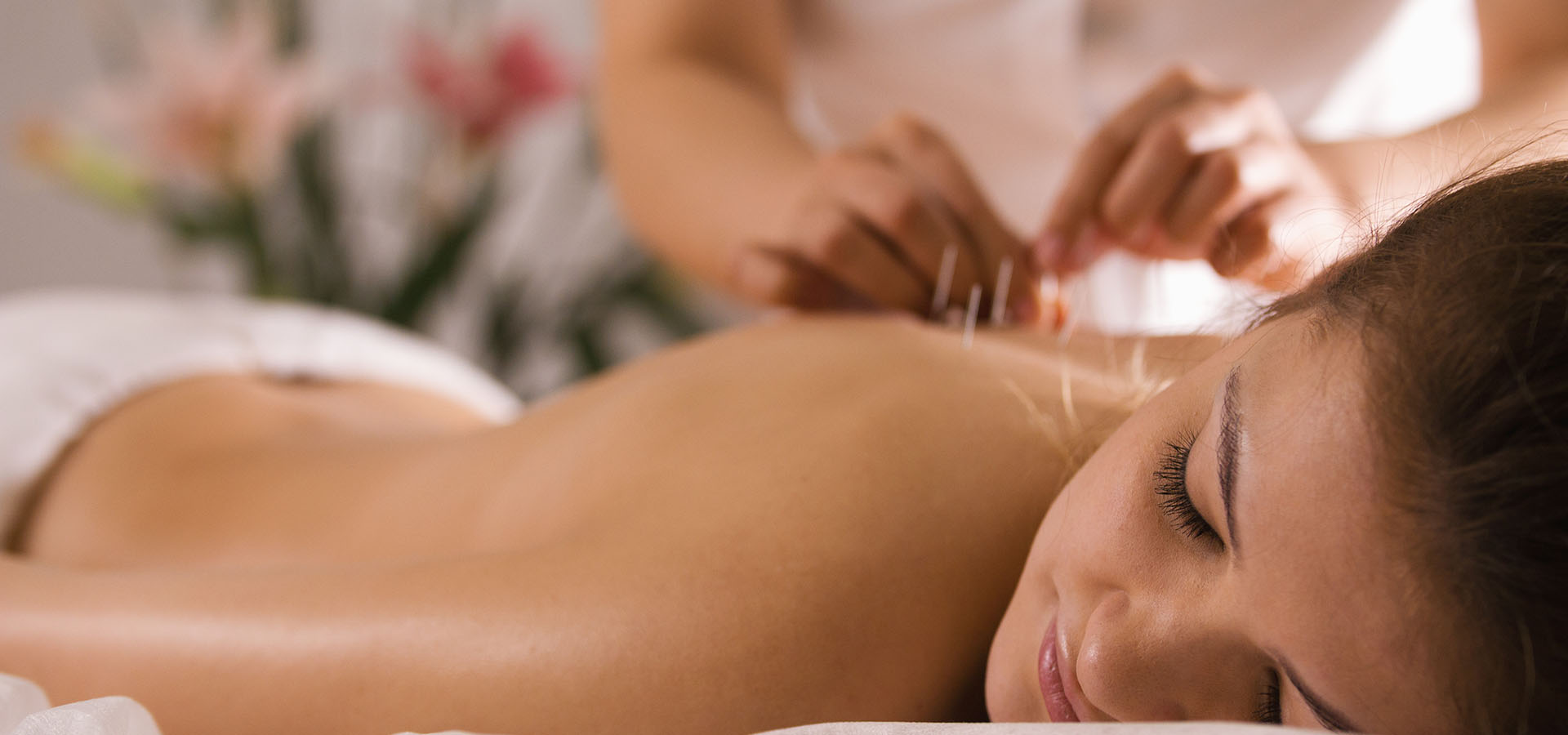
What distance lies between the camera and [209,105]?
196 cm

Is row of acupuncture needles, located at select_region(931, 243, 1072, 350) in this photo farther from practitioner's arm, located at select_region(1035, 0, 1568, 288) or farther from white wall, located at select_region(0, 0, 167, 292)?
white wall, located at select_region(0, 0, 167, 292)

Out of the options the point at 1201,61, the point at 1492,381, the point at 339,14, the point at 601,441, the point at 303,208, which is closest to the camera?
the point at 1492,381

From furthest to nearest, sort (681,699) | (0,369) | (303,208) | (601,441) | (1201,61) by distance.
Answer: (303,208) < (1201,61) < (0,369) < (601,441) < (681,699)

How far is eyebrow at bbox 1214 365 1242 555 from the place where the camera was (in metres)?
0.50

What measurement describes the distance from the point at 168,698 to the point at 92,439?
1.98 feet

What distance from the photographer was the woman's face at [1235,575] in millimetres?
454

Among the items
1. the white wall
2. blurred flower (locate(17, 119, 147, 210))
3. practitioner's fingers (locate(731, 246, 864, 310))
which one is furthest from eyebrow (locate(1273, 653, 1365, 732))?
the white wall

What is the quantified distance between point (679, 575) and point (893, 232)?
0.34m

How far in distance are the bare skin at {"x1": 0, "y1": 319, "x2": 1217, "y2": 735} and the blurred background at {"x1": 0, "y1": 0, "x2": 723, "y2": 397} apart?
135 centimetres

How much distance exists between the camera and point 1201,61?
4.52 feet

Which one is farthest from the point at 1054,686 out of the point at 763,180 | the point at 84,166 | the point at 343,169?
the point at 343,169

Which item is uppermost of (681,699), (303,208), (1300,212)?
(303,208)

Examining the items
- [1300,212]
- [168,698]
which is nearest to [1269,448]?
[1300,212]

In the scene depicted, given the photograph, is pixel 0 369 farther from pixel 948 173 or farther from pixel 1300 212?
pixel 1300 212
